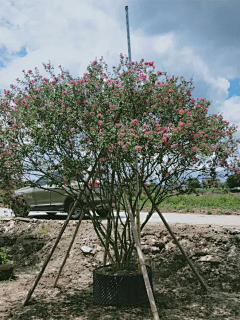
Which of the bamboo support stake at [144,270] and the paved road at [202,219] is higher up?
the paved road at [202,219]

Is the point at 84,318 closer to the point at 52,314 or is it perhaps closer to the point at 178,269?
the point at 52,314

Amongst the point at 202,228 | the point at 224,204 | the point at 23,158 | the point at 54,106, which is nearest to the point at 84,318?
the point at 23,158

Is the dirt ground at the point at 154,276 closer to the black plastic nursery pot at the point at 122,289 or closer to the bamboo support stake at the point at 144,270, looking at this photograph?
the black plastic nursery pot at the point at 122,289

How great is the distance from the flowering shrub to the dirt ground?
1.09m

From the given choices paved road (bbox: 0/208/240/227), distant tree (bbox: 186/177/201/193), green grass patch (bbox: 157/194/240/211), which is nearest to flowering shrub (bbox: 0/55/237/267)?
distant tree (bbox: 186/177/201/193)

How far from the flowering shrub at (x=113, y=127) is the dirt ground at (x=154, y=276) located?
1.09m

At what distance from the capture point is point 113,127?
4.59 meters

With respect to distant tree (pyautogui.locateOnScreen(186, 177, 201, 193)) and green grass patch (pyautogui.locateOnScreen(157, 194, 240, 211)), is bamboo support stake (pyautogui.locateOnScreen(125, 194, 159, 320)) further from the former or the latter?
green grass patch (pyautogui.locateOnScreen(157, 194, 240, 211))

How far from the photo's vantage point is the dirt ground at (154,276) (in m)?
4.98

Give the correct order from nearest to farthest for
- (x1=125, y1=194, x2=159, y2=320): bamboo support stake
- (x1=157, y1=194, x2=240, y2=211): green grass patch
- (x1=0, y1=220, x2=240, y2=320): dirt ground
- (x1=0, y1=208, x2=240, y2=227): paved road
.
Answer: (x1=125, y1=194, x2=159, y2=320): bamboo support stake → (x1=0, y1=220, x2=240, y2=320): dirt ground → (x1=0, y1=208, x2=240, y2=227): paved road → (x1=157, y1=194, x2=240, y2=211): green grass patch

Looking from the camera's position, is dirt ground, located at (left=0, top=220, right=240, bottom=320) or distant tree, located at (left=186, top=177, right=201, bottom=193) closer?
dirt ground, located at (left=0, top=220, right=240, bottom=320)

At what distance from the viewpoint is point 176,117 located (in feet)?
16.9

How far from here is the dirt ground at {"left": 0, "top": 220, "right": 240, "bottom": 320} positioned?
16.4 ft

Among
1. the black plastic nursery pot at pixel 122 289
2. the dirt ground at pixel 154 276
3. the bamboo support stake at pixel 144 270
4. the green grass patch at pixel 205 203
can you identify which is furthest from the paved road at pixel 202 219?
the bamboo support stake at pixel 144 270
